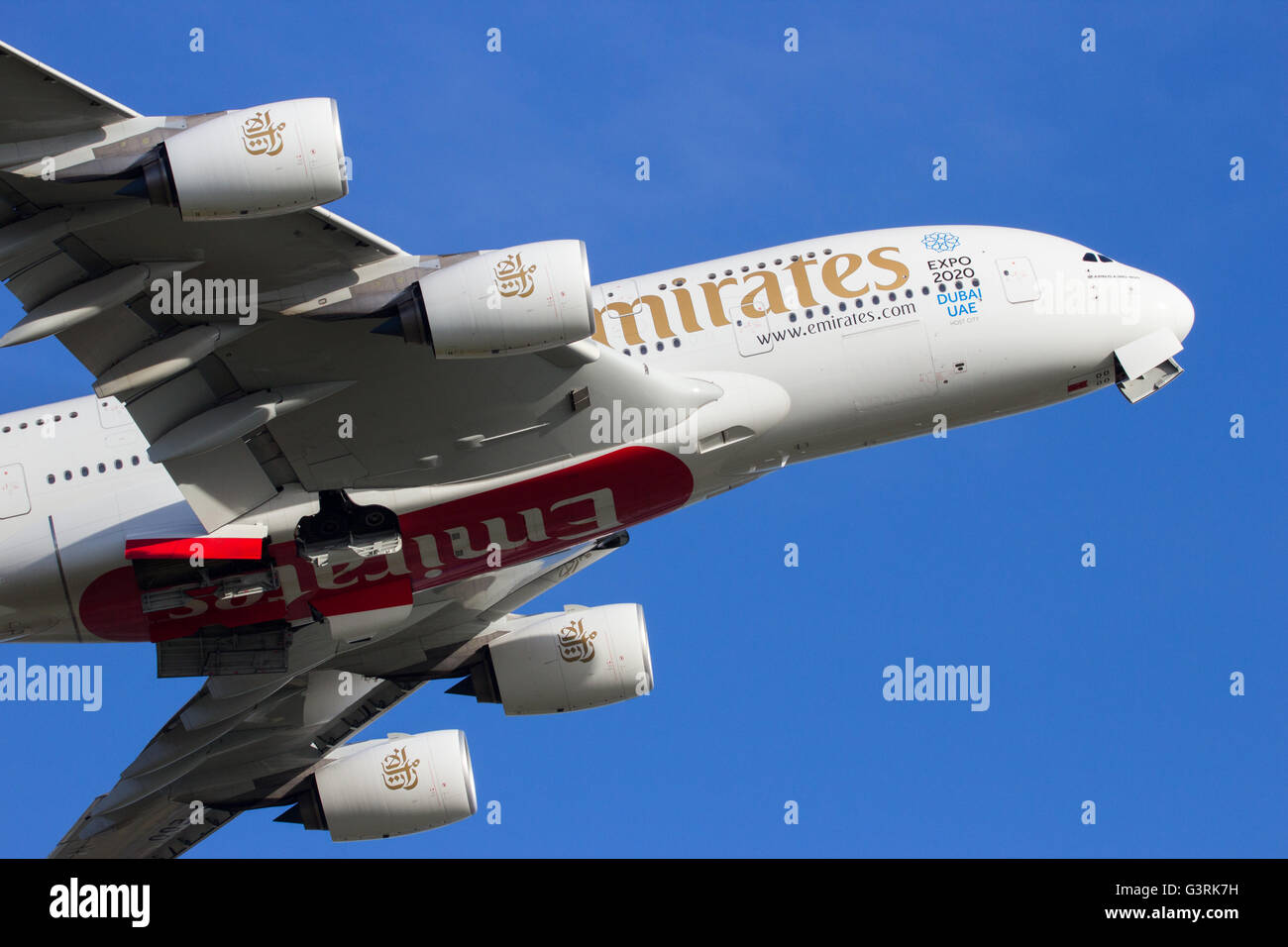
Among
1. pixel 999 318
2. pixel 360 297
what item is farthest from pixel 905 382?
pixel 360 297

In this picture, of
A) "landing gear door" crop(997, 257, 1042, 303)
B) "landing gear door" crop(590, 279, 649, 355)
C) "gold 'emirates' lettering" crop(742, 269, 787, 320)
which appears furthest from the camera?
"landing gear door" crop(997, 257, 1042, 303)

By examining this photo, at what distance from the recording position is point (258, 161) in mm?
18188

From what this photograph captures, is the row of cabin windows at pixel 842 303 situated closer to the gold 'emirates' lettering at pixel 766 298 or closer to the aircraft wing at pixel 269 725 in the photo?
the gold 'emirates' lettering at pixel 766 298

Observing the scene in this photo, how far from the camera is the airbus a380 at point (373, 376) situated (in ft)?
63.9

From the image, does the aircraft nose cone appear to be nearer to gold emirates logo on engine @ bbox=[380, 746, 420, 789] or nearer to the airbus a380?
the airbus a380

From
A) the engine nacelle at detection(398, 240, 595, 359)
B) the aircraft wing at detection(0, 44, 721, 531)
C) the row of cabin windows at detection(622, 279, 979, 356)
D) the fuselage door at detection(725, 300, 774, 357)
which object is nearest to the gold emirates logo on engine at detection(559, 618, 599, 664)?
the aircraft wing at detection(0, 44, 721, 531)

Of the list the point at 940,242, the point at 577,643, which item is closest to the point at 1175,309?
the point at 940,242

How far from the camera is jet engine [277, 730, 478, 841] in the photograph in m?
30.4

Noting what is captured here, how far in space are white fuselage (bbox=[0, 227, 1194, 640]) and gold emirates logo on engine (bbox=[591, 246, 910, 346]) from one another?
3cm

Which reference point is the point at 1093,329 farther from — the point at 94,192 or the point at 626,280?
the point at 94,192

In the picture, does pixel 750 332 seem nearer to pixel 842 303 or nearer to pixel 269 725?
pixel 842 303

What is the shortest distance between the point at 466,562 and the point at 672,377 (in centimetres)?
480

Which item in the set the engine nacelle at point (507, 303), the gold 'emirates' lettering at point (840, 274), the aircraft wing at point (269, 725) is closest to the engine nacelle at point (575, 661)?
the aircraft wing at point (269, 725)

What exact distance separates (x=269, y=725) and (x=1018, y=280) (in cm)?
1818
